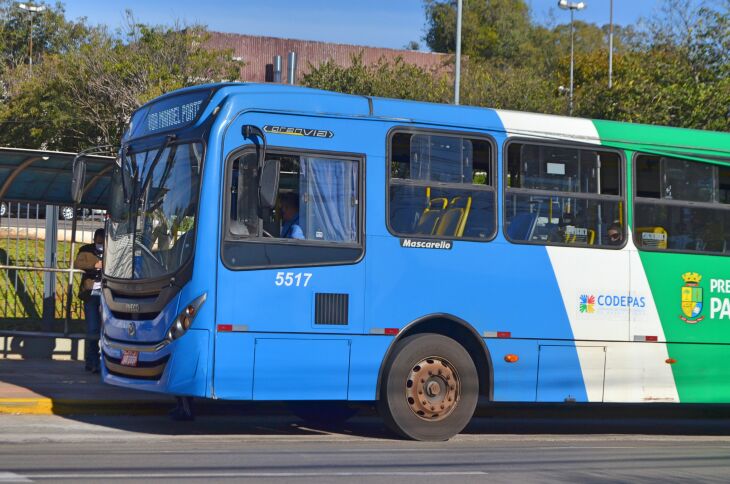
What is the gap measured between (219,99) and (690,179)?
18.4 ft

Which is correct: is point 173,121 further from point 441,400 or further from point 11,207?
point 11,207

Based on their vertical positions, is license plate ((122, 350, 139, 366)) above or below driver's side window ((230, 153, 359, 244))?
below

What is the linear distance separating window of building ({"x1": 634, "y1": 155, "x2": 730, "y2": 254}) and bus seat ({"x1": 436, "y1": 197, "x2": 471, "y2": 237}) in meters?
2.15

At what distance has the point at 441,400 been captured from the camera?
10945 millimetres

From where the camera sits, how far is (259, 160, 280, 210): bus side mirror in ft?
32.3

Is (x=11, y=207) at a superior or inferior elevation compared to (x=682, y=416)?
superior

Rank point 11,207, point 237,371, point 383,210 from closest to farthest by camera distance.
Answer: point 237,371, point 383,210, point 11,207

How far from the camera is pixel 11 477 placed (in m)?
7.61

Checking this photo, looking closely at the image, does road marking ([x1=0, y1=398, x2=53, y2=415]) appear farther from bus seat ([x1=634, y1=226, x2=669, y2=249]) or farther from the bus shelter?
bus seat ([x1=634, y1=226, x2=669, y2=249])

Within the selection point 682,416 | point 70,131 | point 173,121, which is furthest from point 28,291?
point 70,131

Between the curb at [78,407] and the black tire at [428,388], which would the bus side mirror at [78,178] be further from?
the black tire at [428,388]

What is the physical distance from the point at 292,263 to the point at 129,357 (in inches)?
74.2

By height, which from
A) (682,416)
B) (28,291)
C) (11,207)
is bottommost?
→ (682,416)

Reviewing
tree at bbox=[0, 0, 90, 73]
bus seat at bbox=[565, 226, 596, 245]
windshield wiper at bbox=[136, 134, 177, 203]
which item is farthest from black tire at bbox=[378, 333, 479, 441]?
tree at bbox=[0, 0, 90, 73]
